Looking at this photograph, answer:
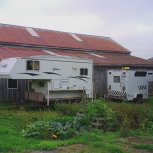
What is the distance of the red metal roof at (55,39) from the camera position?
3166cm

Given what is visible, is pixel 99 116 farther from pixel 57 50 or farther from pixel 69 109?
pixel 57 50

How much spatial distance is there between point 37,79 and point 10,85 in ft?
16.2

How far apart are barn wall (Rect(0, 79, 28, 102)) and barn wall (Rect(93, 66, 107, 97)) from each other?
636 centimetres

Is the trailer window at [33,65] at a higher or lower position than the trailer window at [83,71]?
higher

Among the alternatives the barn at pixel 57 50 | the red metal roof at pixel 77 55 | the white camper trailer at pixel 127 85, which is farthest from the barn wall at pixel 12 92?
the white camper trailer at pixel 127 85

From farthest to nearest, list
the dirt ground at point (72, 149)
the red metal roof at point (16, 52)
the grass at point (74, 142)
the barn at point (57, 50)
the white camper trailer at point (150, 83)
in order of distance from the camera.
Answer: the white camper trailer at point (150, 83), the barn at point (57, 50), the red metal roof at point (16, 52), the grass at point (74, 142), the dirt ground at point (72, 149)

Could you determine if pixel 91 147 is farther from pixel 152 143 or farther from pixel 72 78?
pixel 72 78

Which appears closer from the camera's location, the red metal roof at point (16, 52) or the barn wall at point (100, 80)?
the red metal roof at point (16, 52)

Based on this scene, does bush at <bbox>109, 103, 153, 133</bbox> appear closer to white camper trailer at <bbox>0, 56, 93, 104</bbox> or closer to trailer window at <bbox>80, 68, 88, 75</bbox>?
white camper trailer at <bbox>0, 56, 93, 104</bbox>

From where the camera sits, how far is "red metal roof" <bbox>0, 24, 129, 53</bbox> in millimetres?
31656

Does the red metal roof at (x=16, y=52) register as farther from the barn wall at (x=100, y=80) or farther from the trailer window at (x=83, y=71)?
the barn wall at (x=100, y=80)

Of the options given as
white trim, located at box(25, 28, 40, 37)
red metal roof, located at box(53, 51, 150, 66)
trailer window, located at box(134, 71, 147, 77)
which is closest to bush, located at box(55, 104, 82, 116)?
trailer window, located at box(134, 71, 147, 77)

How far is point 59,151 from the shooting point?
32.8 feet

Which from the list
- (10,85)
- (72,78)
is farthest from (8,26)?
(72,78)
